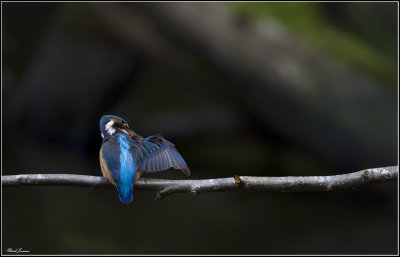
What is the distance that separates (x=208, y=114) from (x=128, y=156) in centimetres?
537

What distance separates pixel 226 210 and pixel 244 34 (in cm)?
221

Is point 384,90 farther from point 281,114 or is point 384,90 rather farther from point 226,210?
point 226,210

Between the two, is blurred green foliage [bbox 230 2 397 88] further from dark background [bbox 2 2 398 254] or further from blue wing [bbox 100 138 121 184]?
blue wing [bbox 100 138 121 184]

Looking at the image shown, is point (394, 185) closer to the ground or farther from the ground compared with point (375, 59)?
closer to the ground

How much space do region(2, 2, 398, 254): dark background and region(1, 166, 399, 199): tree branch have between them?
2.89 meters

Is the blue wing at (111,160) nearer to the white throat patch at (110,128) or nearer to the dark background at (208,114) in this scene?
the white throat patch at (110,128)

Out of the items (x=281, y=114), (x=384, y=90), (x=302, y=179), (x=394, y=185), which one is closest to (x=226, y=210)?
(x=281, y=114)

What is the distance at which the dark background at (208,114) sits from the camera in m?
5.07

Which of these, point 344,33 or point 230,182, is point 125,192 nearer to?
point 230,182

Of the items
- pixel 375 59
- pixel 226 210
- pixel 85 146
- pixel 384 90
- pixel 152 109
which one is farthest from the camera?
pixel 152 109

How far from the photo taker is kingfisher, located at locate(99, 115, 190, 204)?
2240 millimetres

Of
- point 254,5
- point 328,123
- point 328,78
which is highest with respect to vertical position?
point 254,5

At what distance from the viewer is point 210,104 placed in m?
7.86

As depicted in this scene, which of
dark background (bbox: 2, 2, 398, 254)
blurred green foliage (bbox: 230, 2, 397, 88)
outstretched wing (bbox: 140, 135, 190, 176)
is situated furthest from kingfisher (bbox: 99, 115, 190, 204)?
blurred green foliage (bbox: 230, 2, 397, 88)
